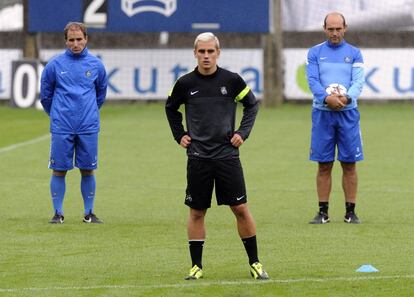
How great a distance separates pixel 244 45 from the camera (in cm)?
3164

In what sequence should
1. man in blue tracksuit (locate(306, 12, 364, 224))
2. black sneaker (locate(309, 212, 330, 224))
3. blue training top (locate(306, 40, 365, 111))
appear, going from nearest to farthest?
1. man in blue tracksuit (locate(306, 12, 364, 224))
2. blue training top (locate(306, 40, 365, 111))
3. black sneaker (locate(309, 212, 330, 224))

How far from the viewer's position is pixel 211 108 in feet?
31.7

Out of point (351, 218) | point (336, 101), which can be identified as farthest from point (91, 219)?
point (336, 101)

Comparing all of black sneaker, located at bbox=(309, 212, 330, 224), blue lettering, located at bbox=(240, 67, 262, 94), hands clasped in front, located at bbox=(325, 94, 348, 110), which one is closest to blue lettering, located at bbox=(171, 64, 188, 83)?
blue lettering, located at bbox=(240, 67, 262, 94)

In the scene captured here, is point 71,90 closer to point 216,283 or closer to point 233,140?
point 233,140

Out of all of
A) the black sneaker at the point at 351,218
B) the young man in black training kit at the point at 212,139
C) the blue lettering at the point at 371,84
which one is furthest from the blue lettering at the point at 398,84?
the young man in black training kit at the point at 212,139

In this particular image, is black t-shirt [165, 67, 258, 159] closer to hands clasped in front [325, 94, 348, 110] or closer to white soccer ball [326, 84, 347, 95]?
hands clasped in front [325, 94, 348, 110]

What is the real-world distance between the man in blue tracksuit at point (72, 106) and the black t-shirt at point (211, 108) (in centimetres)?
322

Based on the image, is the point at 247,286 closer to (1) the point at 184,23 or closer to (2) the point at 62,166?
(2) the point at 62,166

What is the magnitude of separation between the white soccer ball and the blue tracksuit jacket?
2.19 metres

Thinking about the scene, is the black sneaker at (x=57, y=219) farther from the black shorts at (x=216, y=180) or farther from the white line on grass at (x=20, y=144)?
the white line on grass at (x=20, y=144)

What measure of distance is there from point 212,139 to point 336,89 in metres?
3.41

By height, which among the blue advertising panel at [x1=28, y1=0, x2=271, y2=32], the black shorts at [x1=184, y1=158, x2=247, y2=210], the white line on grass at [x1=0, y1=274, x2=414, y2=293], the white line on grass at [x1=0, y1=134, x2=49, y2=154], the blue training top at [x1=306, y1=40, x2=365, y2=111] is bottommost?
the white line on grass at [x1=0, y1=134, x2=49, y2=154]

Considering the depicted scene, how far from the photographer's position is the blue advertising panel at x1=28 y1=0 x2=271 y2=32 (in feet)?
99.0
